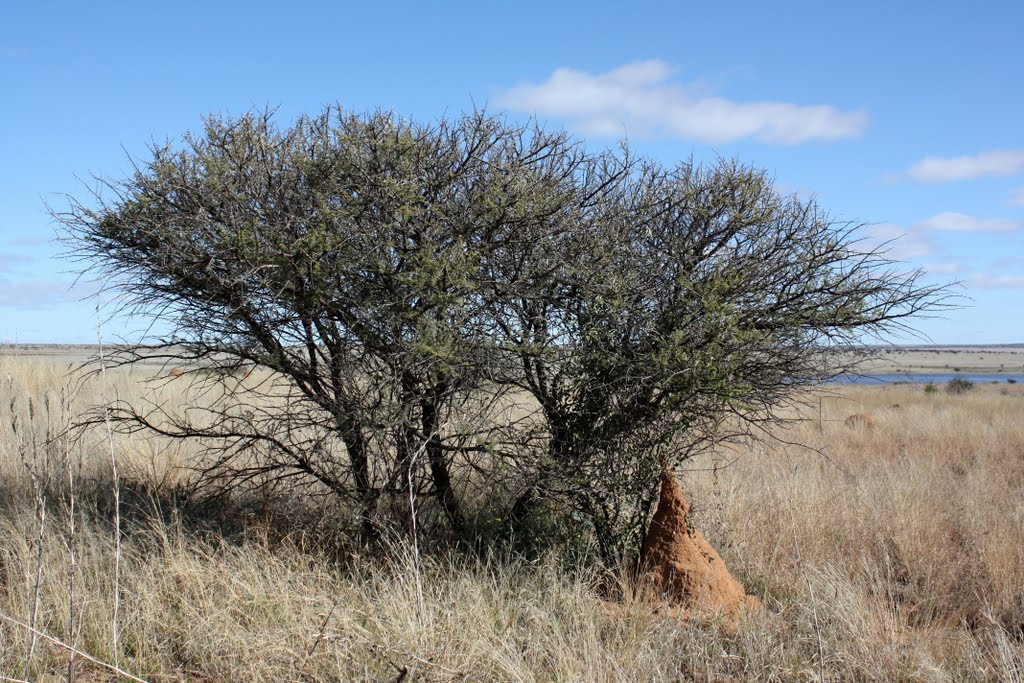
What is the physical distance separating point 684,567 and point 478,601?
1.73 metres

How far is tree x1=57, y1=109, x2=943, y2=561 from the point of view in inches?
249

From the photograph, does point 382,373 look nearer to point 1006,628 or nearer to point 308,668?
Result: point 308,668

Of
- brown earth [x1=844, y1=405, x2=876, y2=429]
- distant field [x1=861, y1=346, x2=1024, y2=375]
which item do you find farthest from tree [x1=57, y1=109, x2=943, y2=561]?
brown earth [x1=844, y1=405, x2=876, y2=429]

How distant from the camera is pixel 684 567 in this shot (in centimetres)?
645

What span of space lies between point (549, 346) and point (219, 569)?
2.99m

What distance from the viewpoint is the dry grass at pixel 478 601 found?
5.06 meters

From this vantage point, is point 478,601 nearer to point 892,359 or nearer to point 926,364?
point 892,359

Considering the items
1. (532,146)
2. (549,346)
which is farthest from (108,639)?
(532,146)

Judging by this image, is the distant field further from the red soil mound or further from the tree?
the red soil mound

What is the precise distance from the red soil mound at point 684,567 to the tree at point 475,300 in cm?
37

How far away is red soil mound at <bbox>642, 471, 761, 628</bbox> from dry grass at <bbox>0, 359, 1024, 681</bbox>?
1.10 feet

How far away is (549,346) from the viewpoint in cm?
654

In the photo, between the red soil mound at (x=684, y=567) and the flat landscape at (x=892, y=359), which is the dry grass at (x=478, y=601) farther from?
the flat landscape at (x=892, y=359)

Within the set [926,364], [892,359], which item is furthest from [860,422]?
[926,364]
